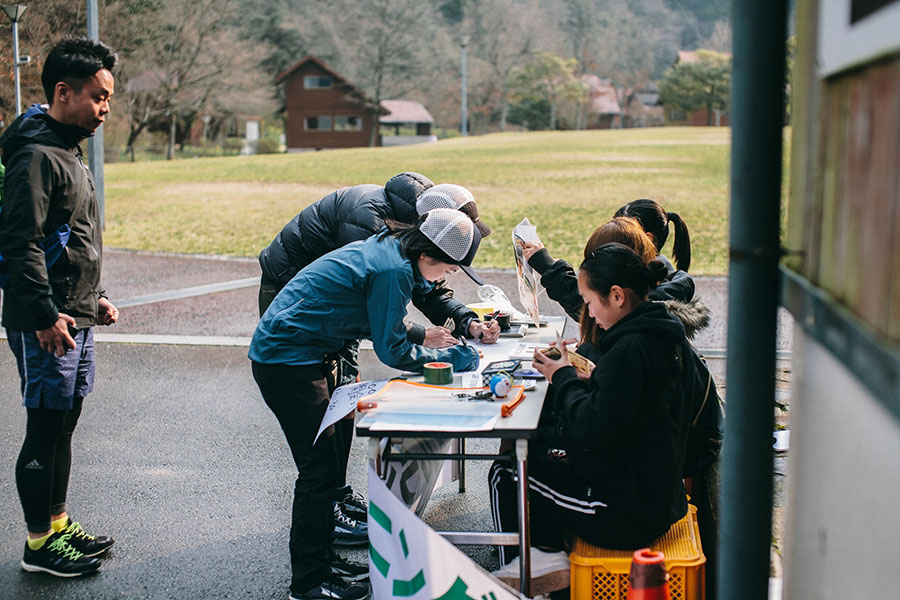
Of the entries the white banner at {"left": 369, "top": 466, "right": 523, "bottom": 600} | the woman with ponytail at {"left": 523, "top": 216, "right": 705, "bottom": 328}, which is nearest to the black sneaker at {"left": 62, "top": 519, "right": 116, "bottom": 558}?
the white banner at {"left": 369, "top": 466, "right": 523, "bottom": 600}

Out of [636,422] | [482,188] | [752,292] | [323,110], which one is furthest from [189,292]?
[323,110]

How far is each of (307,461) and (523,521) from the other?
0.92 m

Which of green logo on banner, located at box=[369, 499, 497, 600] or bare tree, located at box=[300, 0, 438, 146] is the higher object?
bare tree, located at box=[300, 0, 438, 146]

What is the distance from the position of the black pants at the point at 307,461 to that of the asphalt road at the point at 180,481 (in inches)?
12.5

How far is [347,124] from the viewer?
6228 cm

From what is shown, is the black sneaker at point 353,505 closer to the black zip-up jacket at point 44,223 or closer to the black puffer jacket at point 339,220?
the black puffer jacket at point 339,220

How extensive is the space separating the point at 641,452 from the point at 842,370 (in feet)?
4.92

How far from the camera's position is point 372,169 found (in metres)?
33.9

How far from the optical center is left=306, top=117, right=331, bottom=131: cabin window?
61.8 m

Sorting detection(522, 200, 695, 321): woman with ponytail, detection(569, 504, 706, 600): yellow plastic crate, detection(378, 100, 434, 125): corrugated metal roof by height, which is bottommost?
detection(569, 504, 706, 600): yellow plastic crate

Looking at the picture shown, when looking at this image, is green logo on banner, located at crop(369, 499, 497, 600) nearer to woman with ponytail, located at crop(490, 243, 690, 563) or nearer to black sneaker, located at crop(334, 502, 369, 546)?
woman with ponytail, located at crop(490, 243, 690, 563)

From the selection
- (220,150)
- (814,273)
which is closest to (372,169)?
(220,150)

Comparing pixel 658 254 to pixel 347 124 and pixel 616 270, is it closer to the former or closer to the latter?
pixel 616 270

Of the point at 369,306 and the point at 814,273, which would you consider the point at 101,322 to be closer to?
the point at 369,306
